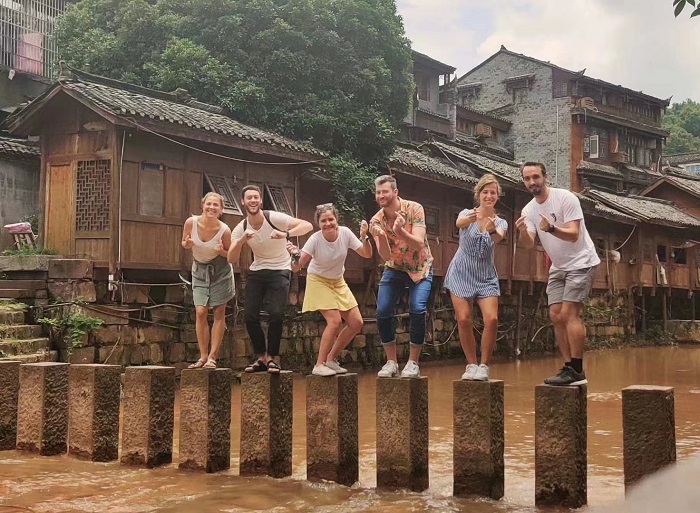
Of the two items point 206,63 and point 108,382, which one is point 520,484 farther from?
point 206,63

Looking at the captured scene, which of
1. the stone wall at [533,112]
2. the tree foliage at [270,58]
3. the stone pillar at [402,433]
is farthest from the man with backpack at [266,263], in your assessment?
the stone wall at [533,112]

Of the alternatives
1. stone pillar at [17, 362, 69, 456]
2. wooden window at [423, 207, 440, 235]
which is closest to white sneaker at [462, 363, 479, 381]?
stone pillar at [17, 362, 69, 456]

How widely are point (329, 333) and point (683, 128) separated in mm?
55456

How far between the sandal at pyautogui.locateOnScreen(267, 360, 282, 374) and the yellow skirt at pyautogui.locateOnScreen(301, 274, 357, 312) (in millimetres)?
580

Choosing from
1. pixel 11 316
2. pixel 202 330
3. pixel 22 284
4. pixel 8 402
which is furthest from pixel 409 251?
pixel 22 284

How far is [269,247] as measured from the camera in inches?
273

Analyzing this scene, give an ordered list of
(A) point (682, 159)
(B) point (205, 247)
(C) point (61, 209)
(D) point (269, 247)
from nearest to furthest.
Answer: (D) point (269, 247) → (B) point (205, 247) → (C) point (61, 209) → (A) point (682, 159)

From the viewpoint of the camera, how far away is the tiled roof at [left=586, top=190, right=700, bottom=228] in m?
29.5

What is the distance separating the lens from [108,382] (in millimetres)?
6816

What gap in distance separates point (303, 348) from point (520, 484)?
35.4ft

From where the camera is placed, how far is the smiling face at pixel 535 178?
237 inches

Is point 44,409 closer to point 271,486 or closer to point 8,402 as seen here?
point 8,402

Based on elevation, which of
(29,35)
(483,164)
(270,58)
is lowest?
(483,164)

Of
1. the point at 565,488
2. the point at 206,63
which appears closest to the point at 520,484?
the point at 565,488
